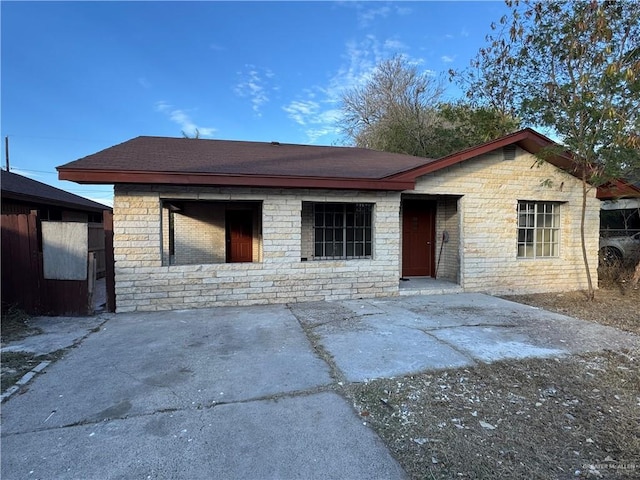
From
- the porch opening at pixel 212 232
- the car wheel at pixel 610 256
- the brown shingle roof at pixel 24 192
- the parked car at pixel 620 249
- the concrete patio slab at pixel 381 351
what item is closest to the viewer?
the concrete patio slab at pixel 381 351

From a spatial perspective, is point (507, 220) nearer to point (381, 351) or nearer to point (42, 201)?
point (381, 351)

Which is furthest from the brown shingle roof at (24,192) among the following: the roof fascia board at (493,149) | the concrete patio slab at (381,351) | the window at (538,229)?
the window at (538,229)

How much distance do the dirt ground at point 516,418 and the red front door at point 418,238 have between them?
5.79 metres

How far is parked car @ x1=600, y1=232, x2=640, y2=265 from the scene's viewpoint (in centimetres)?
1203

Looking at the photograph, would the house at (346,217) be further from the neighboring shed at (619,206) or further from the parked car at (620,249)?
the parked car at (620,249)

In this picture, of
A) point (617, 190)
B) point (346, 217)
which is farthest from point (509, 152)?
point (346, 217)

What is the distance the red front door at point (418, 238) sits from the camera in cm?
1027

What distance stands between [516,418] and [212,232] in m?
11.3

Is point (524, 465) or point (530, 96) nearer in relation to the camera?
point (524, 465)

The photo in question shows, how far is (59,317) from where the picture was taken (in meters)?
6.56

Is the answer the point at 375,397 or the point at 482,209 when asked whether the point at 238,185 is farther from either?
the point at 482,209

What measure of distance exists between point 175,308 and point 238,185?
2650 mm

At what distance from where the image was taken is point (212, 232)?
12.8 m

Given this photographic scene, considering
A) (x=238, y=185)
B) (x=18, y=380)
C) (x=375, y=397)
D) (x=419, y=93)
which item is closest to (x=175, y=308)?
(x=238, y=185)
